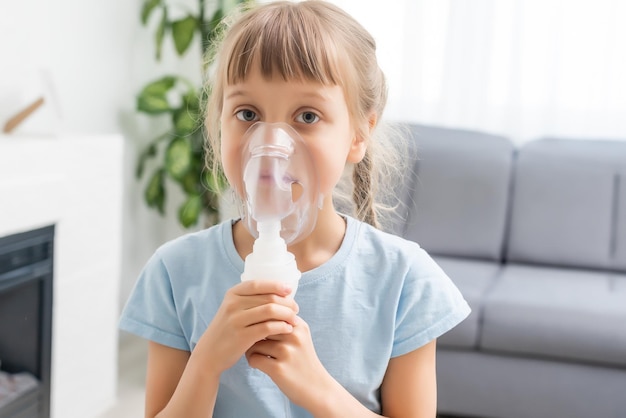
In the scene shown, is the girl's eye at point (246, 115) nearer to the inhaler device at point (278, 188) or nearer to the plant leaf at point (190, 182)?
the inhaler device at point (278, 188)

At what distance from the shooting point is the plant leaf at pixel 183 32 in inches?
133

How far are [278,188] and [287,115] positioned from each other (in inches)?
3.9

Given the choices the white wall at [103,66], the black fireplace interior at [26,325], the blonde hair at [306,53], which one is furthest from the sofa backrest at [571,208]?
the blonde hair at [306,53]

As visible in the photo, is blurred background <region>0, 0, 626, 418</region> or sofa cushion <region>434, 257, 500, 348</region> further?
blurred background <region>0, 0, 626, 418</region>

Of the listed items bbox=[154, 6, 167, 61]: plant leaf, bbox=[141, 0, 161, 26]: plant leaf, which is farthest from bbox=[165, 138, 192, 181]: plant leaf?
bbox=[141, 0, 161, 26]: plant leaf

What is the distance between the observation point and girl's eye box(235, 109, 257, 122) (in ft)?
3.27

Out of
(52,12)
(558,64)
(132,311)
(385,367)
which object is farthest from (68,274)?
(558,64)

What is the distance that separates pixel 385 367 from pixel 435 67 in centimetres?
262

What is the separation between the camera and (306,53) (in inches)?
39.4

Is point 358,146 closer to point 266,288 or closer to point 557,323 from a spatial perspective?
point 266,288

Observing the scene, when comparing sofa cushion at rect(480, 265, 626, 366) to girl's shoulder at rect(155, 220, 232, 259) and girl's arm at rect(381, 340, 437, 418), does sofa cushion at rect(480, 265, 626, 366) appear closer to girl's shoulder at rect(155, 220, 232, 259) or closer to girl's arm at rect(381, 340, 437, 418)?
girl's arm at rect(381, 340, 437, 418)

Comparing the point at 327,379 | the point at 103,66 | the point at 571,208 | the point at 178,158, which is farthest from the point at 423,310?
the point at 103,66

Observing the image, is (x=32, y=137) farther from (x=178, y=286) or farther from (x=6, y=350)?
(x=178, y=286)

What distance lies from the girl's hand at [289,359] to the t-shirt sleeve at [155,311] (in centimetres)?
22
